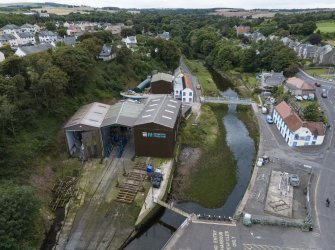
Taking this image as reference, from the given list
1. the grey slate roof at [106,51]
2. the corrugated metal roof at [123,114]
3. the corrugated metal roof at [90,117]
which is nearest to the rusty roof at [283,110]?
the corrugated metal roof at [123,114]

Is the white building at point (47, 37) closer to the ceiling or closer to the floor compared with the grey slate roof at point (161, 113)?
closer to the ceiling

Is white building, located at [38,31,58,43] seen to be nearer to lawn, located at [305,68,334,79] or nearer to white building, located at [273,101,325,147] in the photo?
lawn, located at [305,68,334,79]

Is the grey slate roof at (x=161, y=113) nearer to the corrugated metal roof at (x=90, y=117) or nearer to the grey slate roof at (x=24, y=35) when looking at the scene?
the corrugated metal roof at (x=90, y=117)

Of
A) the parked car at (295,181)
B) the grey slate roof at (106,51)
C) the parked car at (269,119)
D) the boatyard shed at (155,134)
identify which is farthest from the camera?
the grey slate roof at (106,51)

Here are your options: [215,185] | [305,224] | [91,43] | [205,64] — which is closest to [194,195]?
[215,185]

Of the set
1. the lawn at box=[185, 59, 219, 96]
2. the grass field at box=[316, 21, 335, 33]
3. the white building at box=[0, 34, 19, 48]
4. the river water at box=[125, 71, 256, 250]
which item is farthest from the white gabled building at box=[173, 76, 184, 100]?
the grass field at box=[316, 21, 335, 33]

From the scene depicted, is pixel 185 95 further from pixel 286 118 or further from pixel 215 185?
pixel 215 185
